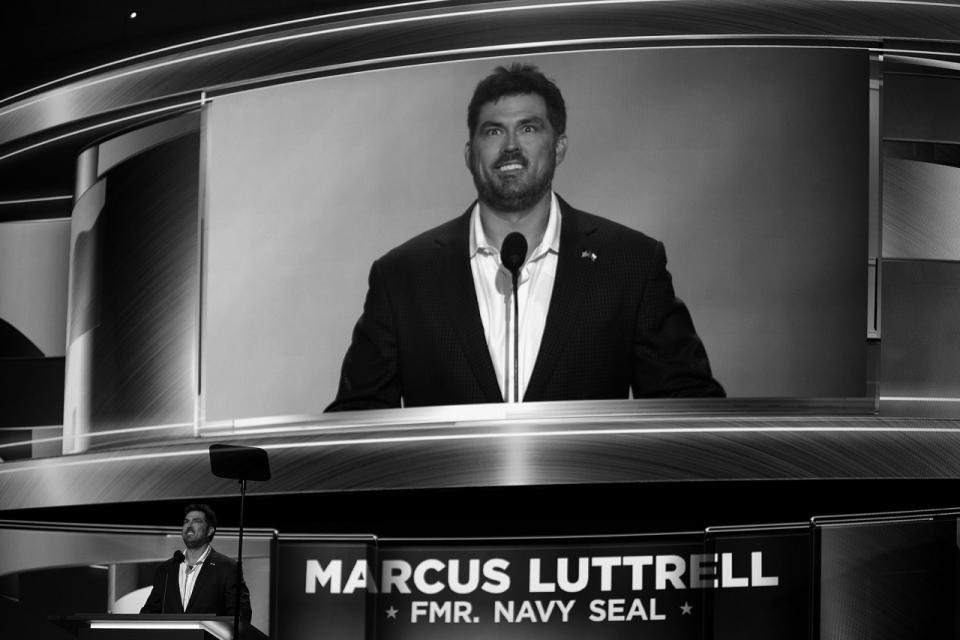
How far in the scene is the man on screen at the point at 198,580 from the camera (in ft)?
21.8

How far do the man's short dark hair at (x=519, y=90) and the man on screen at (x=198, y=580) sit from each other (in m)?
3.60

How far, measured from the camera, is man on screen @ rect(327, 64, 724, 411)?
9031mm

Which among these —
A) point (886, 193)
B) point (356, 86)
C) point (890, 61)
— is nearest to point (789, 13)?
point (890, 61)

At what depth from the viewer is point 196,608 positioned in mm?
6621

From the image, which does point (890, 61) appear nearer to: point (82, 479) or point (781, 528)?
point (781, 528)

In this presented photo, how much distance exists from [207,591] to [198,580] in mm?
77

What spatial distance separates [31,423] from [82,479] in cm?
183

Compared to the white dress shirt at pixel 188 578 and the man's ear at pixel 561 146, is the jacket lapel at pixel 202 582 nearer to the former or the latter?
the white dress shirt at pixel 188 578

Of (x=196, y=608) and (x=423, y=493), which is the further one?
(x=423, y=493)

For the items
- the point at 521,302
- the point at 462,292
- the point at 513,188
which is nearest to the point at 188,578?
the point at 462,292

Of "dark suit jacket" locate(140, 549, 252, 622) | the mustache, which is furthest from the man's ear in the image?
"dark suit jacket" locate(140, 549, 252, 622)

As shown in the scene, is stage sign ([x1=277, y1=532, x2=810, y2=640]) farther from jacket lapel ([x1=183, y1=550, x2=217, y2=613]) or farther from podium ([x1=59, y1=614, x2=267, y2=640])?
podium ([x1=59, y1=614, x2=267, y2=640])

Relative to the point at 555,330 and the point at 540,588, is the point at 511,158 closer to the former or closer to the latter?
the point at 555,330

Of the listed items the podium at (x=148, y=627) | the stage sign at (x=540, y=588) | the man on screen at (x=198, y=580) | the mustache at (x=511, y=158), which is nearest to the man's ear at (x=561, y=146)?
the mustache at (x=511, y=158)
